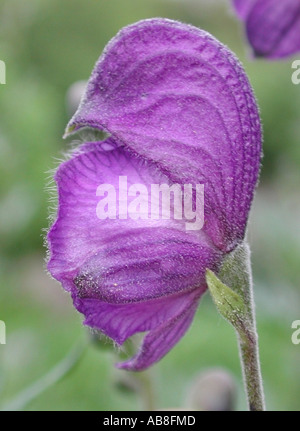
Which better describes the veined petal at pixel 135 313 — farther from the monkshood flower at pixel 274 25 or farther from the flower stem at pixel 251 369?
the monkshood flower at pixel 274 25

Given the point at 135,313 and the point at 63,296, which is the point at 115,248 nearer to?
the point at 135,313

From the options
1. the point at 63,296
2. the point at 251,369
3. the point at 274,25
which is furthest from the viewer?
the point at 63,296

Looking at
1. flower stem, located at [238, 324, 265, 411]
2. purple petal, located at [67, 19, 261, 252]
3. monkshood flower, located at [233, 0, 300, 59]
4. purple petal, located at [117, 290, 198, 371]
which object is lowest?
flower stem, located at [238, 324, 265, 411]

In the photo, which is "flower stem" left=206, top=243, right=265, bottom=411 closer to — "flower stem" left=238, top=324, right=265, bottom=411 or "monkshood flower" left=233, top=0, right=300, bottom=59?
"flower stem" left=238, top=324, right=265, bottom=411

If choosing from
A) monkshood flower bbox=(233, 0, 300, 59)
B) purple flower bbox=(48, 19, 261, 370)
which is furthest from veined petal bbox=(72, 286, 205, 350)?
monkshood flower bbox=(233, 0, 300, 59)

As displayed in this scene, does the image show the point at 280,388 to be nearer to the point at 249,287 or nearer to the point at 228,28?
the point at 249,287

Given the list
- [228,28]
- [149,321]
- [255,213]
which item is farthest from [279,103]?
[149,321]

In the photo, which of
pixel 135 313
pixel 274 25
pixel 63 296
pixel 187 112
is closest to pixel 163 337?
pixel 135 313
